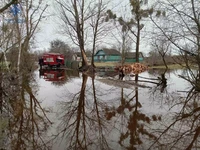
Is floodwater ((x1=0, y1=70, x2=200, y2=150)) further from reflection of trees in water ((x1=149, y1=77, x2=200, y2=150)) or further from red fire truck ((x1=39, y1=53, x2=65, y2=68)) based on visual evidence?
red fire truck ((x1=39, y1=53, x2=65, y2=68))

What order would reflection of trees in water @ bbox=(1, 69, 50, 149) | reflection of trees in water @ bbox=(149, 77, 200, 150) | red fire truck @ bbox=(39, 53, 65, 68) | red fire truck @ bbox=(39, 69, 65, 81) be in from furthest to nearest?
1. red fire truck @ bbox=(39, 53, 65, 68)
2. red fire truck @ bbox=(39, 69, 65, 81)
3. reflection of trees in water @ bbox=(149, 77, 200, 150)
4. reflection of trees in water @ bbox=(1, 69, 50, 149)

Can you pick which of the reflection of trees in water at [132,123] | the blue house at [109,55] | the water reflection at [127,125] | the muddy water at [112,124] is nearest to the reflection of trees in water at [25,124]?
the muddy water at [112,124]

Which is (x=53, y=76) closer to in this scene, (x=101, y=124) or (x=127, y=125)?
(x=101, y=124)

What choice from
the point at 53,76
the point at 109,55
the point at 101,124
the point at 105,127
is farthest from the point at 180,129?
the point at 109,55

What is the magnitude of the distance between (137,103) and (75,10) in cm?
2340

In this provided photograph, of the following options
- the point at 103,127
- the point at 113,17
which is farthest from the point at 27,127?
the point at 113,17

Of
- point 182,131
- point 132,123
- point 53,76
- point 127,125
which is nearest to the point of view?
point 182,131

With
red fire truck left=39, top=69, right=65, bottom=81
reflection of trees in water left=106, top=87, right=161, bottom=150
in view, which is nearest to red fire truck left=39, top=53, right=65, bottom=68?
red fire truck left=39, top=69, right=65, bottom=81

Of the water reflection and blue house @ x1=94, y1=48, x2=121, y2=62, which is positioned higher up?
blue house @ x1=94, y1=48, x2=121, y2=62

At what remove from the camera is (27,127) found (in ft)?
16.5

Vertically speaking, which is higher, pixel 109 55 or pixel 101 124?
pixel 109 55

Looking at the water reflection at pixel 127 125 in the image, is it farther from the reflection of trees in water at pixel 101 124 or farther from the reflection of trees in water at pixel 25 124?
the reflection of trees in water at pixel 25 124

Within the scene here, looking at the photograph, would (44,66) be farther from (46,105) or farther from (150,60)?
(46,105)

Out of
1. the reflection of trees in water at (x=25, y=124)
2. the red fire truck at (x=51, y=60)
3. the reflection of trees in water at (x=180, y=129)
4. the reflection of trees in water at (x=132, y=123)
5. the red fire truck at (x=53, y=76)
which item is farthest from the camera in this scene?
the red fire truck at (x=51, y=60)
